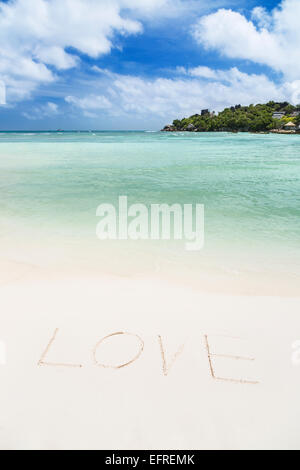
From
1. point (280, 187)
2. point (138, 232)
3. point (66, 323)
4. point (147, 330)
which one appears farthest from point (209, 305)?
point (280, 187)

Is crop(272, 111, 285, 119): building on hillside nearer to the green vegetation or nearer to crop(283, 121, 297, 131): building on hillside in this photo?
the green vegetation

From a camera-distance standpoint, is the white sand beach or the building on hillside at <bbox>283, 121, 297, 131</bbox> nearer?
the white sand beach

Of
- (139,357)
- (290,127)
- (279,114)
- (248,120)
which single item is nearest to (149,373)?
(139,357)

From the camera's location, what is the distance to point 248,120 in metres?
132

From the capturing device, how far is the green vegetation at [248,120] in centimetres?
12281

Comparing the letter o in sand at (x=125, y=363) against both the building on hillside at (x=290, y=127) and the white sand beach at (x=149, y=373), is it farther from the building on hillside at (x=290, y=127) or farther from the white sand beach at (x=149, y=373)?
the building on hillside at (x=290, y=127)

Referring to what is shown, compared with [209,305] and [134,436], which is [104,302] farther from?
[134,436]

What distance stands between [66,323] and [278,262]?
4590 millimetres

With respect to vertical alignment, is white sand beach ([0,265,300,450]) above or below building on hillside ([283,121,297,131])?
below

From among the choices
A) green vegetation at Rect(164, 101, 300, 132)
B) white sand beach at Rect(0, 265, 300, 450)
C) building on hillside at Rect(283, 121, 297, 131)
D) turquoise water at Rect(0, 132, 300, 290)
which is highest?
green vegetation at Rect(164, 101, 300, 132)

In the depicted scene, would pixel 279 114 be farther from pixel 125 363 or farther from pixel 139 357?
pixel 125 363

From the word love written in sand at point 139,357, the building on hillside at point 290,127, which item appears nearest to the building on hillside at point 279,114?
the building on hillside at point 290,127

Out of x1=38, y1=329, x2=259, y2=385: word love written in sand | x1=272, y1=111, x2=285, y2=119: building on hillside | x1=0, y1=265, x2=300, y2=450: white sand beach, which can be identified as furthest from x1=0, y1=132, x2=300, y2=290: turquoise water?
x1=272, y1=111, x2=285, y2=119: building on hillside

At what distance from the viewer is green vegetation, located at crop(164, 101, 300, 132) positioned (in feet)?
403
